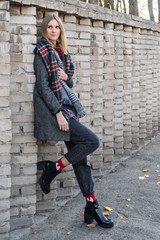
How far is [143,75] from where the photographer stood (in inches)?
316

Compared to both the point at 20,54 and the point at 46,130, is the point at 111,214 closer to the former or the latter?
the point at 46,130

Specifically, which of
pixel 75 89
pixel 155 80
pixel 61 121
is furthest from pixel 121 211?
pixel 155 80

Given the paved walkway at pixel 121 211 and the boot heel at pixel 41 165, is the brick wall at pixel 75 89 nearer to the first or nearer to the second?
the boot heel at pixel 41 165

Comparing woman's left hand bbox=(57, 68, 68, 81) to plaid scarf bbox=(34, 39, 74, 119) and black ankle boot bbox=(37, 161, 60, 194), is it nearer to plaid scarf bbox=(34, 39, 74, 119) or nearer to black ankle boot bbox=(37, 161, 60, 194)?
plaid scarf bbox=(34, 39, 74, 119)

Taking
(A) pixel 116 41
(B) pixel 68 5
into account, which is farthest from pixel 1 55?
(A) pixel 116 41

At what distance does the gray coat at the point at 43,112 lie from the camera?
3883mm

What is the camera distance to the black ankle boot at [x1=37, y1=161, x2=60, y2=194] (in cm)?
416

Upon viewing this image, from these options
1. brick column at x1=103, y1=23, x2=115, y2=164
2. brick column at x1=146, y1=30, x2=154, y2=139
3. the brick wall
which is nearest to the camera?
the brick wall

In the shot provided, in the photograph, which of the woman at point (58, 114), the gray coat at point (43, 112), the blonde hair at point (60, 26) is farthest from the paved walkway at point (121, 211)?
the blonde hair at point (60, 26)

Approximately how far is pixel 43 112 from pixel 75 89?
118cm

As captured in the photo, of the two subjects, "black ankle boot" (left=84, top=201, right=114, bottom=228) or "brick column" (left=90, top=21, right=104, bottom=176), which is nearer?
"black ankle boot" (left=84, top=201, right=114, bottom=228)

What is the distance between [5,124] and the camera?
3723 millimetres

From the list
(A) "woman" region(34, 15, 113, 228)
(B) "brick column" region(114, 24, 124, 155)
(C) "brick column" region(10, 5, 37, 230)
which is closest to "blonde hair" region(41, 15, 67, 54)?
(A) "woman" region(34, 15, 113, 228)

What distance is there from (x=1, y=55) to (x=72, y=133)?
1.02 m
